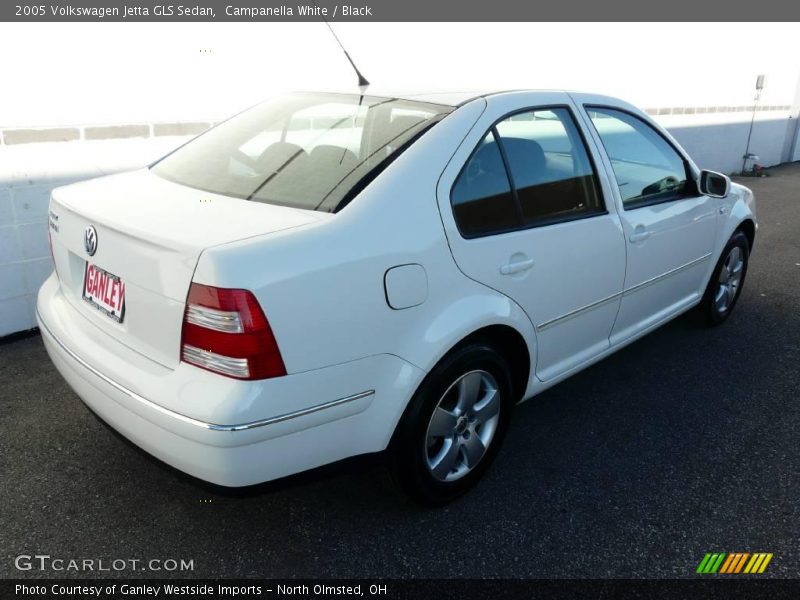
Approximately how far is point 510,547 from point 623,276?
141 cm

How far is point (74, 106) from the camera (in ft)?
13.6

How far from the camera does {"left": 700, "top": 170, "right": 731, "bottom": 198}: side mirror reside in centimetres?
369

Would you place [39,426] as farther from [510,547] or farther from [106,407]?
[510,547]

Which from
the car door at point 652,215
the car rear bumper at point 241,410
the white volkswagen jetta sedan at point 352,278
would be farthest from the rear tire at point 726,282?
the car rear bumper at point 241,410

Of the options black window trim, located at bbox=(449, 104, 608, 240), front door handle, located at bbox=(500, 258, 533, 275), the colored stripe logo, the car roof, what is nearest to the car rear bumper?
front door handle, located at bbox=(500, 258, 533, 275)

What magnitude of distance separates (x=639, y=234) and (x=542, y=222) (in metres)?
0.74

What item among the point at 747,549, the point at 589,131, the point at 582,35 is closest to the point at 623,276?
the point at 589,131

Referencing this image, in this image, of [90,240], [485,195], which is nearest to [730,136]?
[485,195]

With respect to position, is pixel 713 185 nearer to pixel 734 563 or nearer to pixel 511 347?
pixel 511 347

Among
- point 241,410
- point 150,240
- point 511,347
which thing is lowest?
point 511,347

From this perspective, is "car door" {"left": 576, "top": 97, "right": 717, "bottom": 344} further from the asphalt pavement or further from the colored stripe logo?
the colored stripe logo

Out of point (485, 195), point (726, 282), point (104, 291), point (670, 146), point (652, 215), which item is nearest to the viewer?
point (104, 291)

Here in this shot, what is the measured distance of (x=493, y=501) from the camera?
2682 mm

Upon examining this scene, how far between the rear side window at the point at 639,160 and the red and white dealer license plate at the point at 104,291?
86.7 inches
